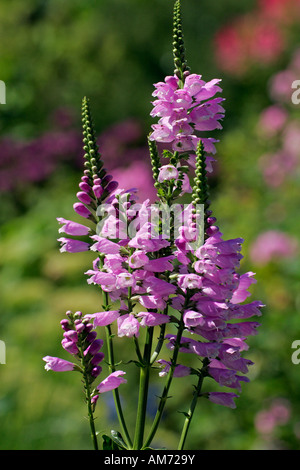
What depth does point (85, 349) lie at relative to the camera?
36.0 inches

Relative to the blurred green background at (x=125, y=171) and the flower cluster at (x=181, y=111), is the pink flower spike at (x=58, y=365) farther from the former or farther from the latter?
the blurred green background at (x=125, y=171)

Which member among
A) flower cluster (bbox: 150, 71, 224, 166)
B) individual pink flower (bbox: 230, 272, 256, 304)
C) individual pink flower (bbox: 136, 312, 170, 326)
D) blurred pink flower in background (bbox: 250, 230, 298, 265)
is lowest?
individual pink flower (bbox: 136, 312, 170, 326)

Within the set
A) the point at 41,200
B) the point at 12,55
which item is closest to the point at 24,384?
the point at 41,200

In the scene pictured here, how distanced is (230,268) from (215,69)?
6.54 meters

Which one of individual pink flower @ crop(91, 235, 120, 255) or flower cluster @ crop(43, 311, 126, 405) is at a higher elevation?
individual pink flower @ crop(91, 235, 120, 255)

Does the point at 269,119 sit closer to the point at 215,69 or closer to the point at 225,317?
the point at 215,69

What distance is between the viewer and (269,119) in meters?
5.05

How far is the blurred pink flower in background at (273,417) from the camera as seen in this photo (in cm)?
263

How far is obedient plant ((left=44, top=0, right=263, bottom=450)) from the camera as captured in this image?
2.74ft

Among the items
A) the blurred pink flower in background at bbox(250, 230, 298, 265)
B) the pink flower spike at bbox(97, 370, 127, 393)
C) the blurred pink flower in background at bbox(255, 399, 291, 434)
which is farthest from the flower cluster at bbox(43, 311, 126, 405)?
the blurred pink flower in background at bbox(250, 230, 298, 265)

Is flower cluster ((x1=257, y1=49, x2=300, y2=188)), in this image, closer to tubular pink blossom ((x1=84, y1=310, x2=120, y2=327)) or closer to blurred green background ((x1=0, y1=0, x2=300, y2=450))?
blurred green background ((x1=0, y1=0, x2=300, y2=450))

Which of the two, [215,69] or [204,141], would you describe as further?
[215,69]

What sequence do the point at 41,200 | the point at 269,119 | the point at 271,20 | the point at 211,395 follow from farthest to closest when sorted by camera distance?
1. the point at 271,20
2. the point at 41,200
3. the point at 269,119
4. the point at 211,395
